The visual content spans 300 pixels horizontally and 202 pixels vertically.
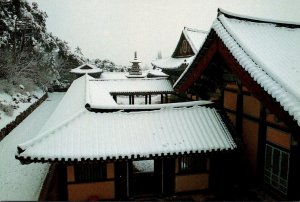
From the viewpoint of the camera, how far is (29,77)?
36531 millimetres

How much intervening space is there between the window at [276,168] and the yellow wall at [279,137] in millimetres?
212

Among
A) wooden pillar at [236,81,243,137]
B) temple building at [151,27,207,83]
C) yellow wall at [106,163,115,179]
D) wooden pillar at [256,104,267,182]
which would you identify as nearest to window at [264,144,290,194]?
wooden pillar at [256,104,267,182]

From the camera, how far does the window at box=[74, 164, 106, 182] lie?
28.4ft

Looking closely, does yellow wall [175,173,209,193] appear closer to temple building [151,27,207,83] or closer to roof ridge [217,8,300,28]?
roof ridge [217,8,300,28]

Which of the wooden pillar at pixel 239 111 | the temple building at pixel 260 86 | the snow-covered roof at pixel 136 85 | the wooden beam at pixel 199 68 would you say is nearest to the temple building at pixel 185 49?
Answer: the snow-covered roof at pixel 136 85

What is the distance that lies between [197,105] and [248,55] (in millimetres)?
3389

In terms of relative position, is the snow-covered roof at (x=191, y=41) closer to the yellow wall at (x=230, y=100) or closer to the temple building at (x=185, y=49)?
the temple building at (x=185, y=49)

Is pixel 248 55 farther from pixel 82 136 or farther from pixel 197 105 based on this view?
pixel 82 136

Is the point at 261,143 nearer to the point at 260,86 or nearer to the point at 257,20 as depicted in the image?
the point at 260,86

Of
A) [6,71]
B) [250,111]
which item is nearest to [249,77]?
[250,111]

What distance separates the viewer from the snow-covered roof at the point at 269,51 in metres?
6.16

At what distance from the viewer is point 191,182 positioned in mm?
9414

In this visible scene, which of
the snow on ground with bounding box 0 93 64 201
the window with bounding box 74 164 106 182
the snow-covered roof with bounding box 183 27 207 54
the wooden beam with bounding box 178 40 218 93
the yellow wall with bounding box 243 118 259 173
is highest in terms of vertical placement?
the snow-covered roof with bounding box 183 27 207 54

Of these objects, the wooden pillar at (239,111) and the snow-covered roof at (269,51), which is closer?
the snow-covered roof at (269,51)
